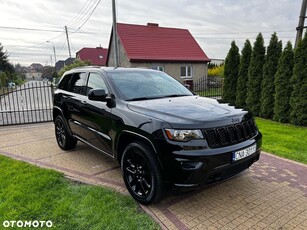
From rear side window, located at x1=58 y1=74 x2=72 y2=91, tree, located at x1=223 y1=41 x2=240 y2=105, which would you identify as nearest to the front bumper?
rear side window, located at x1=58 y1=74 x2=72 y2=91

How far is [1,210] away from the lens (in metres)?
3.07

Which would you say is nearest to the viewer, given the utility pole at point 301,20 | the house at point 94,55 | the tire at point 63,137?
the tire at point 63,137

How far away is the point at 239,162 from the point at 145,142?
1.14 meters

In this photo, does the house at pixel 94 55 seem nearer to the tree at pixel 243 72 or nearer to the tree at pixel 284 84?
the tree at pixel 243 72

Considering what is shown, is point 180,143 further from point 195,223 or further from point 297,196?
point 297,196

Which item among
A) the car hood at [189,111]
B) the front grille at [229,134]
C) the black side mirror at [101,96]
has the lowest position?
the front grille at [229,134]

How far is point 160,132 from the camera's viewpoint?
2.76m

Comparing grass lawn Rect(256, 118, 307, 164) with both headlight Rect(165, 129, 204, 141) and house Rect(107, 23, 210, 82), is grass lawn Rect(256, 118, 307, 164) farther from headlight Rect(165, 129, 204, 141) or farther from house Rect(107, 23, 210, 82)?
house Rect(107, 23, 210, 82)

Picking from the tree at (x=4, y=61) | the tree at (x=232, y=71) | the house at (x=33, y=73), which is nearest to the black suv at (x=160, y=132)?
the tree at (x=232, y=71)

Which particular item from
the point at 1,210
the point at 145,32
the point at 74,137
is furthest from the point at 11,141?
the point at 145,32

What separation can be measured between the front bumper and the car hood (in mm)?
300

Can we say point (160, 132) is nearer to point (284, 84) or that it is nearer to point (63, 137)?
point (63, 137)

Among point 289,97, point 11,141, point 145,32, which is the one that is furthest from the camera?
point 145,32

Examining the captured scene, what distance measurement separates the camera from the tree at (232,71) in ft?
33.2
